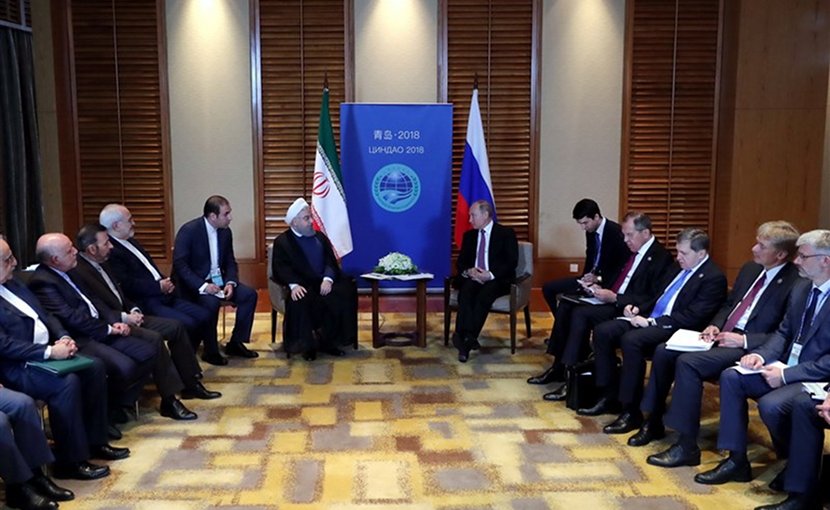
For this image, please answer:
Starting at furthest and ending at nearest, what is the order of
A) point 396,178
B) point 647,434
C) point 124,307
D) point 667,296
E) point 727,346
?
point 396,178
point 124,307
point 667,296
point 647,434
point 727,346

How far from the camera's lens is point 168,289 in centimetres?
525

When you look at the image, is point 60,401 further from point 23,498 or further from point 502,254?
point 502,254

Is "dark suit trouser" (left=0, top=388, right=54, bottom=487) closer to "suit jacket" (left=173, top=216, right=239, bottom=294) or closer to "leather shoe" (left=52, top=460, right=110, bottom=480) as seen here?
"leather shoe" (left=52, top=460, right=110, bottom=480)

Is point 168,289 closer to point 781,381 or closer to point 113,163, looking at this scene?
point 113,163

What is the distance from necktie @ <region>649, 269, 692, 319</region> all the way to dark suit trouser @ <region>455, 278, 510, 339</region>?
1531 millimetres

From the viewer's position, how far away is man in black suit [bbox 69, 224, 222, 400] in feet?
14.2

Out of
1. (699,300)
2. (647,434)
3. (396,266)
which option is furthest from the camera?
(396,266)

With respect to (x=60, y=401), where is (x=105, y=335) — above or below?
above

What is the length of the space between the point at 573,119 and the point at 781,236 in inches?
147

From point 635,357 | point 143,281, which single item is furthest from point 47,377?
point 635,357

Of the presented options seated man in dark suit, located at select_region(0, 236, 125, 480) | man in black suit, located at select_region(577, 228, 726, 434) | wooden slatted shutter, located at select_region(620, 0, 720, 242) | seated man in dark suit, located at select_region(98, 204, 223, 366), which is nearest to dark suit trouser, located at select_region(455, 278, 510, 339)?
man in black suit, located at select_region(577, 228, 726, 434)

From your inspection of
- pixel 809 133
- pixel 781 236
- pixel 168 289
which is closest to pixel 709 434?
pixel 781 236

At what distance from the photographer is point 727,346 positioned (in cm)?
383

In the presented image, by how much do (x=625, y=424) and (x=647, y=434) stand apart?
20cm
